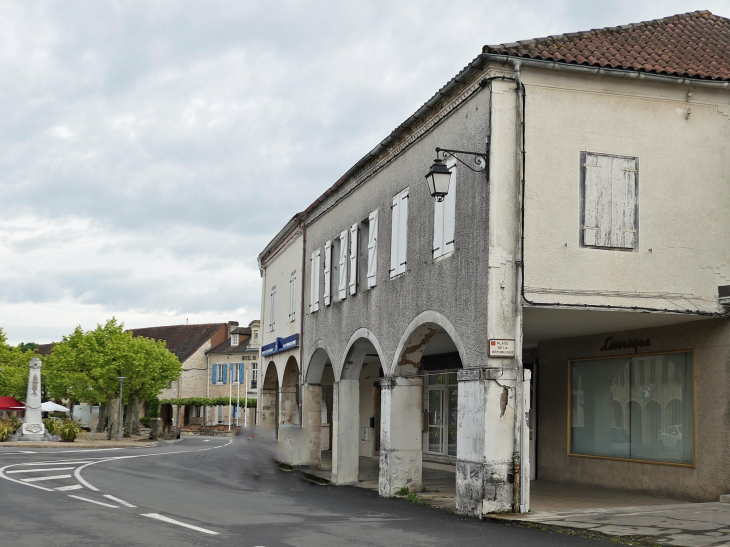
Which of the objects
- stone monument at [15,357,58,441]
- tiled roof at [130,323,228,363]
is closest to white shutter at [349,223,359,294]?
stone monument at [15,357,58,441]

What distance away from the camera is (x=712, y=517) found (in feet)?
36.8

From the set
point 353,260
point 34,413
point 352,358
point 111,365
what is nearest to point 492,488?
point 352,358

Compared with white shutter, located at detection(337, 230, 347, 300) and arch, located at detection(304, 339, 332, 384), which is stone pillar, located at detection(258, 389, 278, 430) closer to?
arch, located at detection(304, 339, 332, 384)

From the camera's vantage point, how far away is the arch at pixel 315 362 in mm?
22672

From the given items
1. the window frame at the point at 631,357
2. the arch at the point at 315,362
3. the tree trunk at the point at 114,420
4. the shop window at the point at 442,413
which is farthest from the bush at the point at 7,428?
the window frame at the point at 631,357

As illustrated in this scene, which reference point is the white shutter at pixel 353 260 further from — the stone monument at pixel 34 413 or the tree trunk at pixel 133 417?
the tree trunk at pixel 133 417

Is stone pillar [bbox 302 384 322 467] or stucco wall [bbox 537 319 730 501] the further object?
stone pillar [bbox 302 384 322 467]

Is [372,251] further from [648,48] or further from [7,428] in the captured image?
[7,428]

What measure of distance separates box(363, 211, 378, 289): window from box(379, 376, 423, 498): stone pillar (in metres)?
2.65

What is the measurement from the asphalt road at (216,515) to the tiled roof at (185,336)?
55265 mm

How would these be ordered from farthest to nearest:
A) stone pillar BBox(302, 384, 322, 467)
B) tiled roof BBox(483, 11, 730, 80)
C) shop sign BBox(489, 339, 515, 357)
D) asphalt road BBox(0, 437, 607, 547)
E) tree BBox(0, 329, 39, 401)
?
tree BBox(0, 329, 39, 401), stone pillar BBox(302, 384, 322, 467), tiled roof BBox(483, 11, 730, 80), shop sign BBox(489, 339, 515, 357), asphalt road BBox(0, 437, 607, 547)

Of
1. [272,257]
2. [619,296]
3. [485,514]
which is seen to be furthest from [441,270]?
[272,257]

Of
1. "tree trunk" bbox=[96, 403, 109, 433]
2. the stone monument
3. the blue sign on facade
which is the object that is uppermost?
the blue sign on facade

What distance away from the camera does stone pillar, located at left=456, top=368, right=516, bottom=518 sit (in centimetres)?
1231
